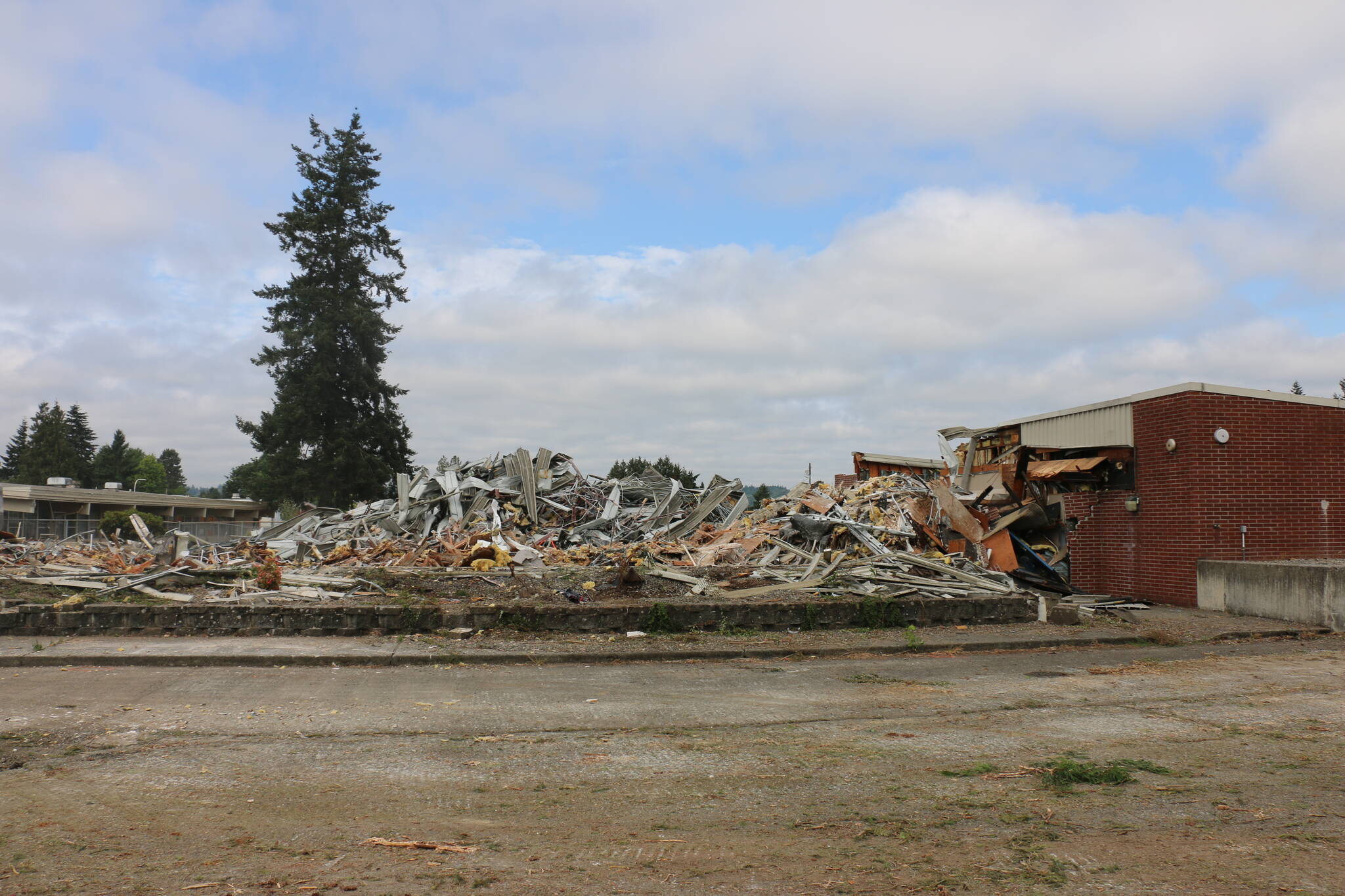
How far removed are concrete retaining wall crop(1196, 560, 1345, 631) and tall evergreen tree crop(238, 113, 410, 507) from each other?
38.4 m

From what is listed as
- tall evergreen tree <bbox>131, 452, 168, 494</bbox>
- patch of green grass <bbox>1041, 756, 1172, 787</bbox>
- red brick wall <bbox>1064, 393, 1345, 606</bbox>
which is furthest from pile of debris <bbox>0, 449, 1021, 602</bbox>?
tall evergreen tree <bbox>131, 452, 168, 494</bbox>

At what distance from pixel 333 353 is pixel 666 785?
44.3 meters

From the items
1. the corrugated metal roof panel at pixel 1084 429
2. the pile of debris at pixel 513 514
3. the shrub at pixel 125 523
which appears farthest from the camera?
the shrub at pixel 125 523

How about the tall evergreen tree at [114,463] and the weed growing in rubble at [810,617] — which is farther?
the tall evergreen tree at [114,463]

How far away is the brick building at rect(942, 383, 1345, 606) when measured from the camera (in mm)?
15531

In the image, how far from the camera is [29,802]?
548 cm

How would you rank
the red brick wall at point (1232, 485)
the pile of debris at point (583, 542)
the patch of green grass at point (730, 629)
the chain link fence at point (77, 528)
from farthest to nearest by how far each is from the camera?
1. the chain link fence at point (77, 528)
2. the red brick wall at point (1232, 485)
3. the pile of debris at point (583, 542)
4. the patch of green grass at point (730, 629)

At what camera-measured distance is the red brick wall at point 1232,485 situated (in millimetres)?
15516

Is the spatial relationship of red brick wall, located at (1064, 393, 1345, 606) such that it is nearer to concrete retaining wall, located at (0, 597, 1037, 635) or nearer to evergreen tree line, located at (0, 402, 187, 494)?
concrete retaining wall, located at (0, 597, 1037, 635)

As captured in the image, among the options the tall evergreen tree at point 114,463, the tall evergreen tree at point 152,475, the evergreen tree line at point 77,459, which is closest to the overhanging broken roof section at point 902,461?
the evergreen tree line at point 77,459

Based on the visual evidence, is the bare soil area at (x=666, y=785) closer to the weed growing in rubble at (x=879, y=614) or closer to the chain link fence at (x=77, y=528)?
the weed growing in rubble at (x=879, y=614)

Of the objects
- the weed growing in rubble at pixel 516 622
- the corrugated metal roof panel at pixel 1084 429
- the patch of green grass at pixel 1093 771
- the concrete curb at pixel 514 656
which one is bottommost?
the concrete curb at pixel 514 656

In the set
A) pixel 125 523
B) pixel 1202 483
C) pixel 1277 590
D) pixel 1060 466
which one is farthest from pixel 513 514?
pixel 125 523

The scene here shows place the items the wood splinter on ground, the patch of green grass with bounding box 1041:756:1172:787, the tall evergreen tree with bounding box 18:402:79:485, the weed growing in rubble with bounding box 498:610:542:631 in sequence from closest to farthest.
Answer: the wood splinter on ground < the patch of green grass with bounding box 1041:756:1172:787 < the weed growing in rubble with bounding box 498:610:542:631 < the tall evergreen tree with bounding box 18:402:79:485
